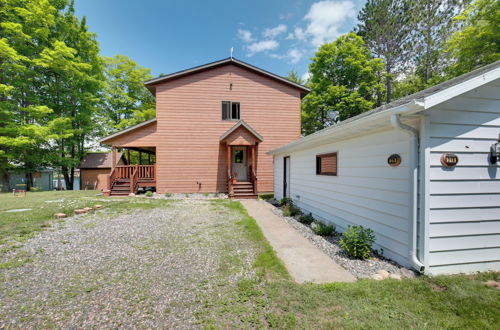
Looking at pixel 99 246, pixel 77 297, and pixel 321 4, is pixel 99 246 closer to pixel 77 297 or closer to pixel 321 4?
pixel 77 297

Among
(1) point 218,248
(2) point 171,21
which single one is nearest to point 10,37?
(2) point 171,21

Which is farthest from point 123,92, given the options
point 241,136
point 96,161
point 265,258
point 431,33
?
point 431,33

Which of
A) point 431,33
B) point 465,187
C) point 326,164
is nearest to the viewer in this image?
point 465,187

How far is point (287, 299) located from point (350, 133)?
3.51 meters

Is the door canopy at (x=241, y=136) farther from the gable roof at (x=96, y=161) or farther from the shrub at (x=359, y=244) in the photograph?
the gable roof at (x=96, y=161)

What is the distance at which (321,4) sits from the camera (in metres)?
11.3

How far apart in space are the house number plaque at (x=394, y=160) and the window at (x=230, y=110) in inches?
369

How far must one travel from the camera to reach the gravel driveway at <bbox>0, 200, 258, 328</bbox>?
2.10m

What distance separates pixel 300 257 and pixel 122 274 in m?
2.99

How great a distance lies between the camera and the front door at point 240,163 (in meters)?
11.7

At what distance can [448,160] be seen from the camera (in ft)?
9.20

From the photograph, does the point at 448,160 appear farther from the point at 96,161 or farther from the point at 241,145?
the point at 96,161

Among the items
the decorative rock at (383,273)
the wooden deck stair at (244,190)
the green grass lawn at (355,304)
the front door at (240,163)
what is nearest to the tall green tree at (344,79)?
the front door at (240,163)

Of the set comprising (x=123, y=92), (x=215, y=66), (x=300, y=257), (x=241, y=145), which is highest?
(x=123, y=92)
